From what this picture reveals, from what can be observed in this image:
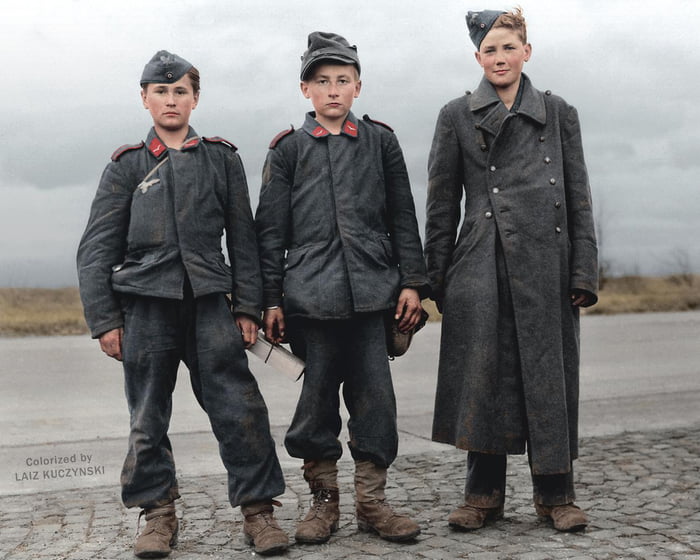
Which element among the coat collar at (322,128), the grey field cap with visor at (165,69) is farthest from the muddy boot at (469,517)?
the grey field cap with visor at (165,69)

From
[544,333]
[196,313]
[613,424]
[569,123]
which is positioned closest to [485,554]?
[544,333]

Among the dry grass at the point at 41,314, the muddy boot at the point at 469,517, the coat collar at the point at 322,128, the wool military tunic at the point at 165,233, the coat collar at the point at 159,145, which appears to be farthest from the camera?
the dry grass at the point at 41,314

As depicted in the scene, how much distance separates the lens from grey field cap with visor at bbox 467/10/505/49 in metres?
4.54

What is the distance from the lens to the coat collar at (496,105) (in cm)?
457

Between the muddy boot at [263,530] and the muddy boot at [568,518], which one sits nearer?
the muddy boot at [263,530]

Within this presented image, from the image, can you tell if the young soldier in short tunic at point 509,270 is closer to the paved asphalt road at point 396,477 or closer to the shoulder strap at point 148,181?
the paved asphalt road at point 396,477

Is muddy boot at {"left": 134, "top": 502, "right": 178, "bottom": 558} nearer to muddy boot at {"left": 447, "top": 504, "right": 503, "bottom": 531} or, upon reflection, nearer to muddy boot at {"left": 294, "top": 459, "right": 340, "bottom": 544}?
muddy boot at {"left": 294, "top": 459, "right": 340, "bottom": 544}

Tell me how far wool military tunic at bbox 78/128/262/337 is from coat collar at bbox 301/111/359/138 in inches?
16.7

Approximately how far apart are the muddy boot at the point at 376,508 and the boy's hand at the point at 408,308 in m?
0.67

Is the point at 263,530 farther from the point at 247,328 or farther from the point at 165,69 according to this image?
the point at 165,69

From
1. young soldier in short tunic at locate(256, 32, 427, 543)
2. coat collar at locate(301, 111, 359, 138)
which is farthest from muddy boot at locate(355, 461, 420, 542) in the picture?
coat collar at locate(301, 111, 359, 138)

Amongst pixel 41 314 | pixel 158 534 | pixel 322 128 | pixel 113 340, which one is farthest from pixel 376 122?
pixel 41 314

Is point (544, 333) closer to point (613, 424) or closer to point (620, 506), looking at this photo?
point (620, 506)

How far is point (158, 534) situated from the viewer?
438 cm
